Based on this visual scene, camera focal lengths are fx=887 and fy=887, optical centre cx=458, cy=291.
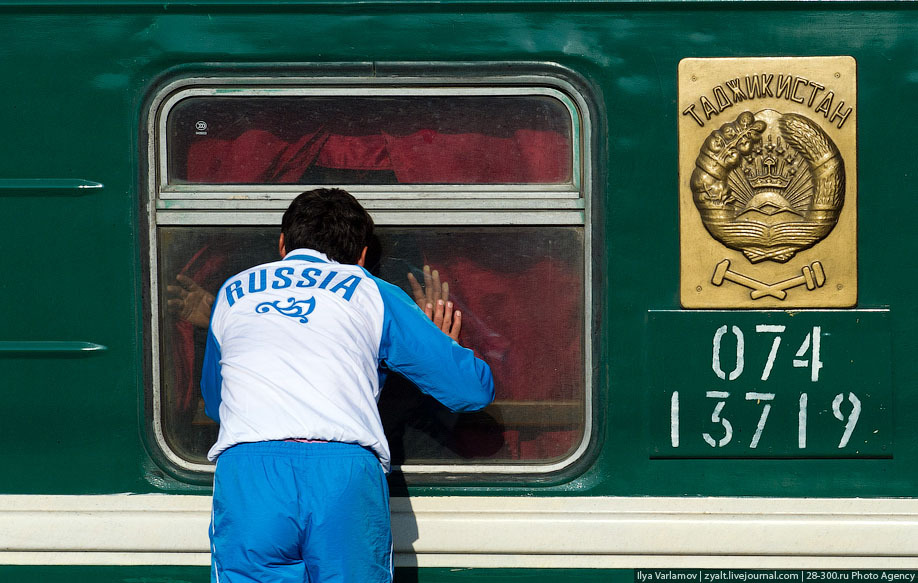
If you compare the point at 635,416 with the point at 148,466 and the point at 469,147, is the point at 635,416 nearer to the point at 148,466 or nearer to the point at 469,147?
the point at 469,147

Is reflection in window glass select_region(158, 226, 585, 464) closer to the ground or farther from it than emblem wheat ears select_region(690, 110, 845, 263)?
closer to the ground

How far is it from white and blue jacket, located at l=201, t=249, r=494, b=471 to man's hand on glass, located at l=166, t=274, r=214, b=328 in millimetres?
178

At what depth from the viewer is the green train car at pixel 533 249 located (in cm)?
214

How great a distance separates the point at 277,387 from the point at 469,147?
0.77 meters

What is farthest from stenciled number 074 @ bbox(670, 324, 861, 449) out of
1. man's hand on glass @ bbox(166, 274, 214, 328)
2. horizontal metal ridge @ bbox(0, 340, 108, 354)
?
horizontal metal ridge @ bbox(0, 340, 108, 354)

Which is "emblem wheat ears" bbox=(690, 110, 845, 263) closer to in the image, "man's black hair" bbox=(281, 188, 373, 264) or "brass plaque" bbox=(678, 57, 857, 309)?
"brass plaque" bbox=(678, 57, 857, 309)

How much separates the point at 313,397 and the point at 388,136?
706mm

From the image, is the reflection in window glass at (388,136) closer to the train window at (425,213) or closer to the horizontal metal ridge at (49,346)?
the train window at (425,213)

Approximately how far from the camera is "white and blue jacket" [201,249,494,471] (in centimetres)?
191

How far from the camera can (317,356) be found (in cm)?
193

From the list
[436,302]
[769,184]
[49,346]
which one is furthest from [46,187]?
[769,184]

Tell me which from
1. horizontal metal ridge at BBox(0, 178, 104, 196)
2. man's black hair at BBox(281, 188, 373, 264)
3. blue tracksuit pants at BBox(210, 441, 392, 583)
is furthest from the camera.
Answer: horizontal metal ridge at BBox(0, 178, 104, 196)

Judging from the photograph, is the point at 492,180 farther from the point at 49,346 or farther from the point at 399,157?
the point at 49,346

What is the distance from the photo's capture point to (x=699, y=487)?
86.2 inches
